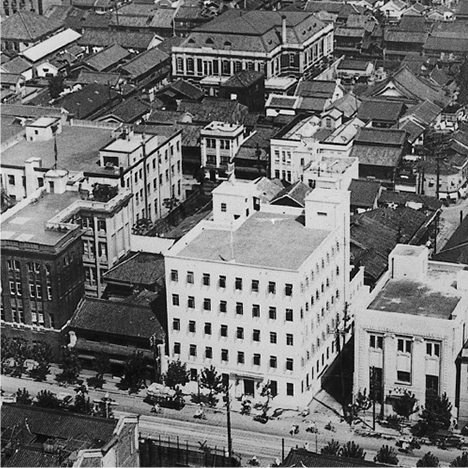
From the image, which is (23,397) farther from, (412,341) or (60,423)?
(412,341)

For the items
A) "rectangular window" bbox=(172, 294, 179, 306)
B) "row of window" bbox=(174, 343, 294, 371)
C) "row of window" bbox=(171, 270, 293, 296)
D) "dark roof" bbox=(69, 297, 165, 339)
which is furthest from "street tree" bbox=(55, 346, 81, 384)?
"row of window" bbox=(171, 270, 293, 296)

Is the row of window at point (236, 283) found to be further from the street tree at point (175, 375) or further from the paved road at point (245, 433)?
the paved road at point (245, 433)

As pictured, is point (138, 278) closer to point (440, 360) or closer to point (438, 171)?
point (440, 360)

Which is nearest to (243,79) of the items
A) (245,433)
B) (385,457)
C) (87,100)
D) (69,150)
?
(87,100)

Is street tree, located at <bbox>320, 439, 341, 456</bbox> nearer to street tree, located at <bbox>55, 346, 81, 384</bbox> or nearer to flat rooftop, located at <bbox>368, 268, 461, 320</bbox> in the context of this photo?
flat rooftop, located at <bbox>368, 268, 461, 320</bbox>

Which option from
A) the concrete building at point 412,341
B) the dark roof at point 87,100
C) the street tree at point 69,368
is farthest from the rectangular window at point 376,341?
the dark roof at point 87,100
